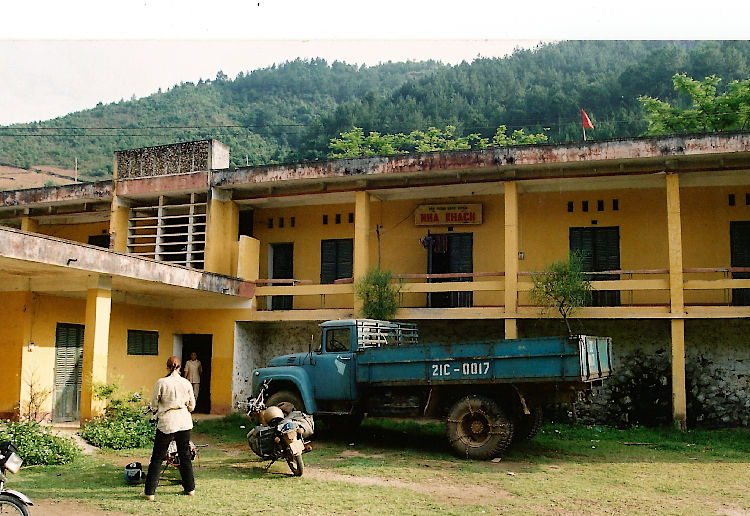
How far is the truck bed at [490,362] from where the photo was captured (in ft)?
34.9

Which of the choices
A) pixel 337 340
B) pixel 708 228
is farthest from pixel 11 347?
pixel 708 228

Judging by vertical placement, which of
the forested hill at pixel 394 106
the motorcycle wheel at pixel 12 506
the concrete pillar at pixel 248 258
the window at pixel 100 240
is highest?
the forested hill at pixel 394 106

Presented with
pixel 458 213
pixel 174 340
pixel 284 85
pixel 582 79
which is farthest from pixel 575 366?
pixel 284 85

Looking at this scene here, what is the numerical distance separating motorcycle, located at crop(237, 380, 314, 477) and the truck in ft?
5.27

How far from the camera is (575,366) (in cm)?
1051

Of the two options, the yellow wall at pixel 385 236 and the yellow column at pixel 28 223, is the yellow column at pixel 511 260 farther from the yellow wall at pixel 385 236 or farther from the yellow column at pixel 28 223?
the yellow column at pixel 28 223

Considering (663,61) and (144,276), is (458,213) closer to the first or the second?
(144,276)

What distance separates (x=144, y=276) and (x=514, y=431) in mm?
7556

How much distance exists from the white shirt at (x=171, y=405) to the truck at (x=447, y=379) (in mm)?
3781

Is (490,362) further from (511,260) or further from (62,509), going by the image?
(62,509)

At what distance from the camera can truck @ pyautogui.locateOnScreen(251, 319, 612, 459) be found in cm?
1087

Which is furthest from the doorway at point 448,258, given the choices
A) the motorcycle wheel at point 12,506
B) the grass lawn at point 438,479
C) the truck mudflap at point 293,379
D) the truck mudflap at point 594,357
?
the motorcycle wheel at point 12,506

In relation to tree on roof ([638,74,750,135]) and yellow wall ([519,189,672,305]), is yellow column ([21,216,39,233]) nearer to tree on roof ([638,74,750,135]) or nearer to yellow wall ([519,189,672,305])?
yellow wall ([519,189,672,305])

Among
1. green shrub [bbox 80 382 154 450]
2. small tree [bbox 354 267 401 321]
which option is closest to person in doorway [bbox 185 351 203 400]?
green shrub [bbox 80 382 154 450]
